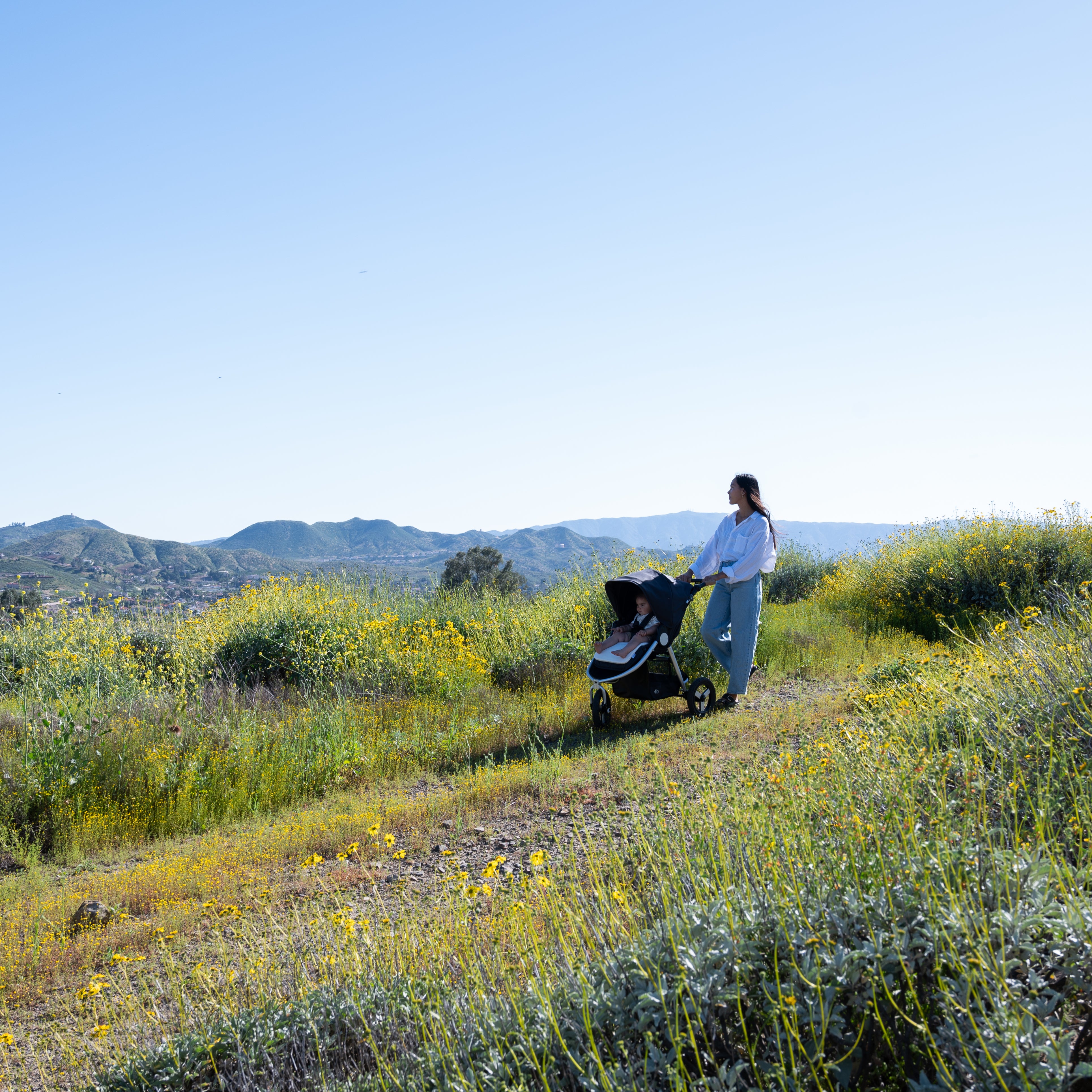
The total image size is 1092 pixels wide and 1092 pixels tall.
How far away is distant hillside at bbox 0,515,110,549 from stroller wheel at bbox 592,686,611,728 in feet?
280

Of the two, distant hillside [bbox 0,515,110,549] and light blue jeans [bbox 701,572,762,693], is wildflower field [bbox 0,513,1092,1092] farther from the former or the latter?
distant hillside [bbox 0,515,110,549]

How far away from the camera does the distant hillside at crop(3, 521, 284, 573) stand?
6431 centimetres

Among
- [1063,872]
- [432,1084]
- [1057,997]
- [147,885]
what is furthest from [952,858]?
[147,885]

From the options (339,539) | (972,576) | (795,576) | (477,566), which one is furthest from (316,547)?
(972,576)

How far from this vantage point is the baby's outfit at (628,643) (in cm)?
660

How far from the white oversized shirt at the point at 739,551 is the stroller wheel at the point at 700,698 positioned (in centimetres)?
94

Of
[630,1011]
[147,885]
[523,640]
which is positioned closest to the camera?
[630,1011]

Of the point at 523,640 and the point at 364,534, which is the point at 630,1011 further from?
the point at 364,534

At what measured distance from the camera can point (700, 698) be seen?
281 inches

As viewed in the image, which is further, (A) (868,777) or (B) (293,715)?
(B) (293,715)

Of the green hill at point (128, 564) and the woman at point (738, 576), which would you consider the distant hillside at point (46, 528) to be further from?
the woman at point (738, 576)

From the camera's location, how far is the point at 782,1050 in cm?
175

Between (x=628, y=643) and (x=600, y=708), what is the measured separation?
28.7 inches

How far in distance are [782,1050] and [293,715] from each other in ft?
19.8
